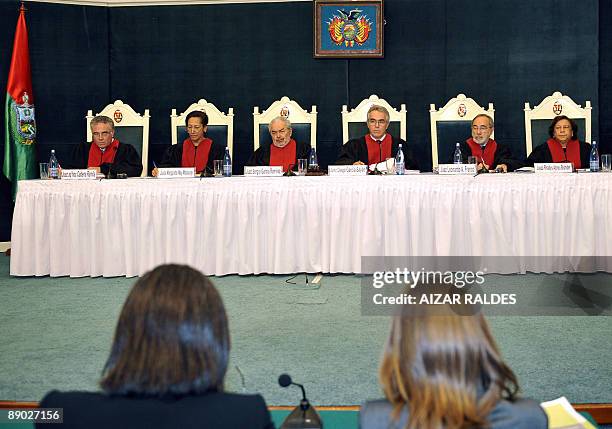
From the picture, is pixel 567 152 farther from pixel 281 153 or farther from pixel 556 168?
pixel 281 153

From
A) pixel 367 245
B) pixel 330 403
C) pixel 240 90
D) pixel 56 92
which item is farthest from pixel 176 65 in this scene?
pixel 330 403

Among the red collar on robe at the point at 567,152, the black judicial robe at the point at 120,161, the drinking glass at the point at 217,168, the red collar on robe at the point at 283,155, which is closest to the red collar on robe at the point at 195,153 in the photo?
the black judicial robe at the point at 120,161

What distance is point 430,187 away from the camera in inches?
206

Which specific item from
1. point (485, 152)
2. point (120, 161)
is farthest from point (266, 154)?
point (485, 152)

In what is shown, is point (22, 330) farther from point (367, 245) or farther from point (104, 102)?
point (104, 102)

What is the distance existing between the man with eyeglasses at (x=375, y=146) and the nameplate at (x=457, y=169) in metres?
0.90

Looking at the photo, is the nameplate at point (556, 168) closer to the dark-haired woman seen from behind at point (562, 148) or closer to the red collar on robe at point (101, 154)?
the dark-haired woman seen from behind at point (562, 148)

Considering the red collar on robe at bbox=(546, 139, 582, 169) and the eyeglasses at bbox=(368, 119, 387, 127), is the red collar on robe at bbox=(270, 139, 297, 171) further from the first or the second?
the red collar on robe at bbox=(546, 139, 582, 169)

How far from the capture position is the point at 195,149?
6754 millimetres

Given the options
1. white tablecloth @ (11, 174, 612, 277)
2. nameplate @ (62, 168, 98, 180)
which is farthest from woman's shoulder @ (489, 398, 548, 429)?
nameplate @ (62, 168, 98, 180)

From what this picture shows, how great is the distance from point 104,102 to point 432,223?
3.95 meters

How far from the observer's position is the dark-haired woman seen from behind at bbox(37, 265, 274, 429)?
114 cm

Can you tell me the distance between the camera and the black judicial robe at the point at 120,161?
619 cm

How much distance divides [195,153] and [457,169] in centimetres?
246
